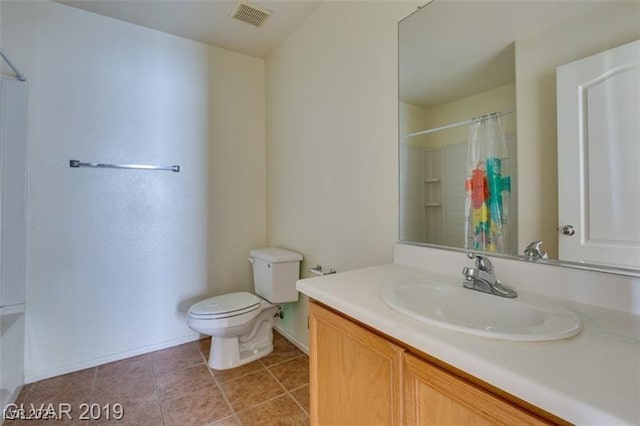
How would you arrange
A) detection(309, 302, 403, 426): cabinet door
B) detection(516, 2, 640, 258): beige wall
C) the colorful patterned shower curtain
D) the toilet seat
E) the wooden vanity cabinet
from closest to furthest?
the wooden vanity cabinet → detection(309, 302, 403, 426): cabinet door → detection(516, 2, 640, 258): beige wall → the colorful patterned shower curtain → the toilet seat

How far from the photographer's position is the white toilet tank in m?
1.99

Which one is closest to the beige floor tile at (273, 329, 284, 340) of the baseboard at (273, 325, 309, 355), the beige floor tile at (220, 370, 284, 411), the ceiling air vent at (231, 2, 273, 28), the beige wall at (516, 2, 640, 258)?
the baseboard at (273, 325, 309, 355)

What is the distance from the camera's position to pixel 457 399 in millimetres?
559

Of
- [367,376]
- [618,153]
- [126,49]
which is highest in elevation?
[126,49]

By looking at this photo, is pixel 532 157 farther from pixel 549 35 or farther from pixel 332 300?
pixel 332 300

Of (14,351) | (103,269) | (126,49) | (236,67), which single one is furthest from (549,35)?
(14,351)

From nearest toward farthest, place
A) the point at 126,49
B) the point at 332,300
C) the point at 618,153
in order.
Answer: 1. the point at 618,153
2. the point at 332,300
3. the point at 126,49

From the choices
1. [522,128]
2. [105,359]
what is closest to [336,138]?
[522,128]

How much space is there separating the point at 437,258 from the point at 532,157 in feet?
1.55

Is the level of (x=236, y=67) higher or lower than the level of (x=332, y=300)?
higher

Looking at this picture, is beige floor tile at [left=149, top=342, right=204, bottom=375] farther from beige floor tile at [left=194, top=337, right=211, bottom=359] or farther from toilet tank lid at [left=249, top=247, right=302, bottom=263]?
toilet tank lid at [left=249, top=247, right=302, bottom=263]

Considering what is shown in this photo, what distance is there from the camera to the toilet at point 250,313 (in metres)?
1.76

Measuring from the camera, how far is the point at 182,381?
1.72m

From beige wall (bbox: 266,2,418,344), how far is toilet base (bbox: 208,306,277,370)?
206mm
